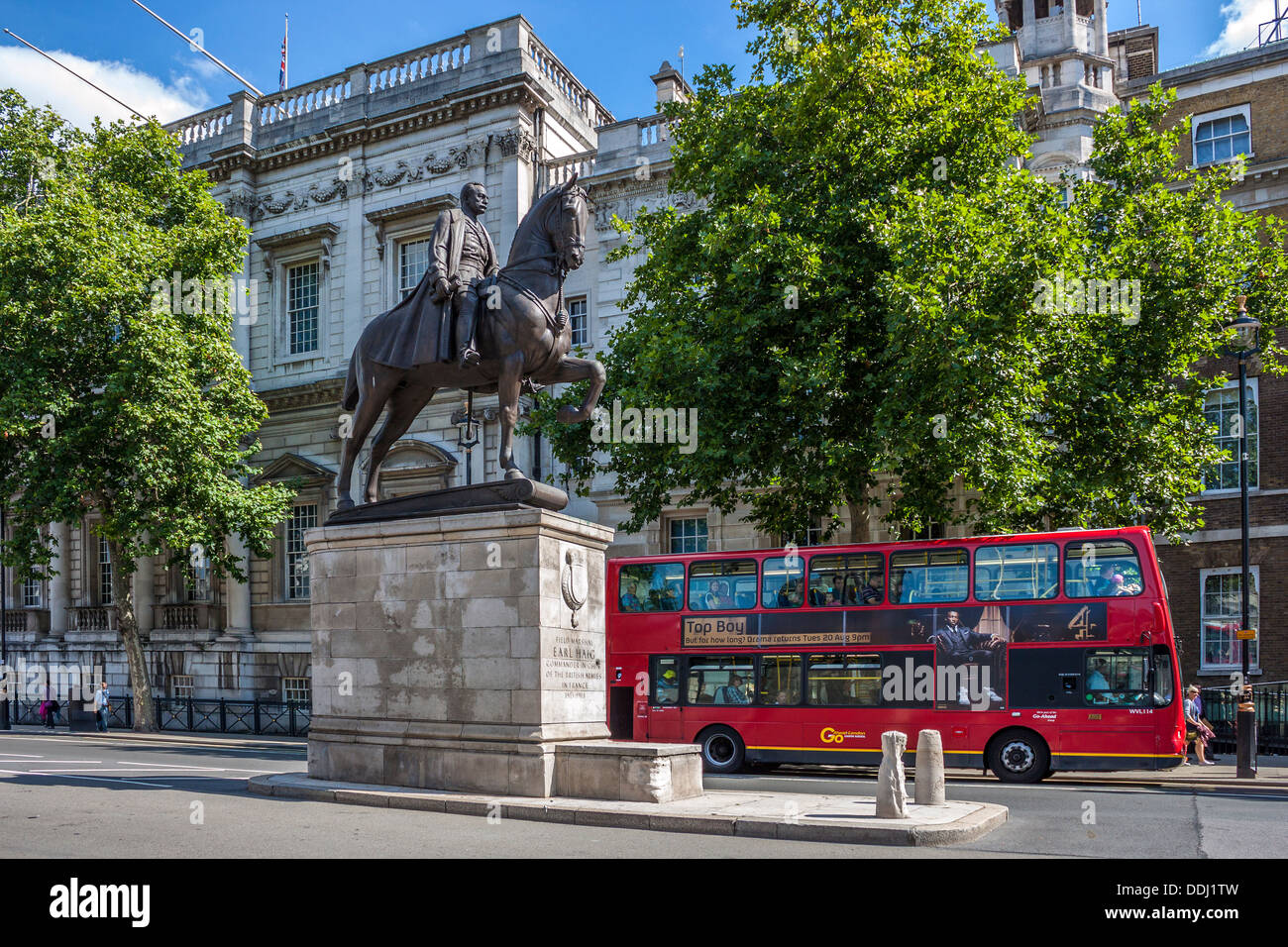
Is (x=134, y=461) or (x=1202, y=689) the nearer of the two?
(x=1202, y=689)

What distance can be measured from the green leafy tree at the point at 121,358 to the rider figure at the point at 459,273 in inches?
707

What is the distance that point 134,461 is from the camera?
92.5 ft

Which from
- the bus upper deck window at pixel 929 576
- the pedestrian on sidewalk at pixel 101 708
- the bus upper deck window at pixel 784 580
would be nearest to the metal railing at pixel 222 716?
the pedestrian on sidewalk at pixel 101 708

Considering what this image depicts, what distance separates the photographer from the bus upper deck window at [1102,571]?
18.2 m

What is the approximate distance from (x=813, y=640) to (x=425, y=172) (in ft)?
66.9

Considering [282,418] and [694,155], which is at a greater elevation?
[694,155]

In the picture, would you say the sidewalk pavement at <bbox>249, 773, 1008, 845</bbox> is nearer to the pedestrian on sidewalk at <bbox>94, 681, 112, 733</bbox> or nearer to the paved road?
the paved road

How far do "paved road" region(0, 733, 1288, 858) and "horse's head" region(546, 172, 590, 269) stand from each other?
244 inches

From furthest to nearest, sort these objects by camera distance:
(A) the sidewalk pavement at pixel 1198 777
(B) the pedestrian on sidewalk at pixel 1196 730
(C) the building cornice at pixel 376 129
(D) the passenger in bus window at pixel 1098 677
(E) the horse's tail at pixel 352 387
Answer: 1. (C) the building cornice at pixel 376 129
2. (B) the pedestrian on sidewalk at pixel 1196 730
3. (D) the passenger in bus window at pixel 1098 677
4. (A) the sidewalk pavement at pixel 1198 777
5. (E) the horse's tail at pixel 352 387

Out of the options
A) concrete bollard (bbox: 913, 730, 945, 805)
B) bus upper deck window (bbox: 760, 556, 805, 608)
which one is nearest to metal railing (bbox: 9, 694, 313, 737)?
bus upper deck window (bbox: 760, 556, 805, 608)

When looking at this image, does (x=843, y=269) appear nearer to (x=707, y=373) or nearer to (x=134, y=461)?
(x=707, y=373)

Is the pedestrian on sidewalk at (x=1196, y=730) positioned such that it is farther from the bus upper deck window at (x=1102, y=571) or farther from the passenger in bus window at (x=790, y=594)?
the passenger in bus window at (x=790, y=594)

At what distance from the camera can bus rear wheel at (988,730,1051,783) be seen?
61.9 feet
